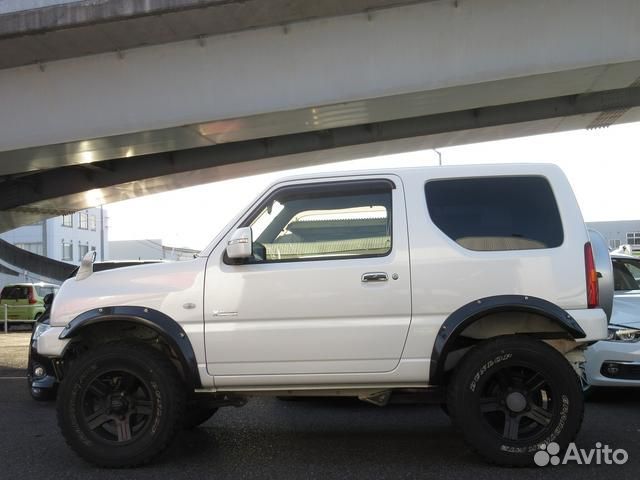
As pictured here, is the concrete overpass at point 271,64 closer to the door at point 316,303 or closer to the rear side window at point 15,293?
the door at point 316,303

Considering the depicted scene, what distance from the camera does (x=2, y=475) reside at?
4.31 metres

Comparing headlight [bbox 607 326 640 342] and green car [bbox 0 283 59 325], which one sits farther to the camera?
green car [bbox 0 283 59 325]

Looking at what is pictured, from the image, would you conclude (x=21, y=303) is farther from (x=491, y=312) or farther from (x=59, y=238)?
(x=59, y=238)

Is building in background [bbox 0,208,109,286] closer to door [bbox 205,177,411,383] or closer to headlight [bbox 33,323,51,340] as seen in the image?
headlight [bbox 33,323,51,340]

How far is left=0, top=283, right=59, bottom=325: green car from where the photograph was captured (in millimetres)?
22000

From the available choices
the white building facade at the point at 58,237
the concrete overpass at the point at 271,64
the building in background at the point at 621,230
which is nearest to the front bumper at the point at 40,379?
the concrete overpass at the point at 271,64

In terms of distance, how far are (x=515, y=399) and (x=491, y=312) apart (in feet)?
2.08

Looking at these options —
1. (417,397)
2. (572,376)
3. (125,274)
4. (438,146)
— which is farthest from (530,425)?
(438,146)

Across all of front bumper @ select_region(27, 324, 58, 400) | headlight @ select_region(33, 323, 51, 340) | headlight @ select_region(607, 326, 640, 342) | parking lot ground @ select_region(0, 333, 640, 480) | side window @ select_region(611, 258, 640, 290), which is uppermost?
side window @ select_region(611, 258, 640, 290)

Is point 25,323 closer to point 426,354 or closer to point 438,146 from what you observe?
point 438,146

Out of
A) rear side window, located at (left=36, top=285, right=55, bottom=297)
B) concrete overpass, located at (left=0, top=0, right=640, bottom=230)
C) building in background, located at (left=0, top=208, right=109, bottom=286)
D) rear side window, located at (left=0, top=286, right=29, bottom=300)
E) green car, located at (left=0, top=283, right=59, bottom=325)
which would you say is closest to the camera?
concrete overpass, located at (left=0, top=0, right=640, bottom=230)

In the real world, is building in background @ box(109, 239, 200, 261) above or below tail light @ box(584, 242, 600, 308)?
above

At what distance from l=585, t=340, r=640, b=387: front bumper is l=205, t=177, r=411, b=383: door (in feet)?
9.01

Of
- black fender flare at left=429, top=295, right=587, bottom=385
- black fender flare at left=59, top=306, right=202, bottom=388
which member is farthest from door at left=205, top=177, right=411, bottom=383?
black fender flare at left=429, top=295, right=587, bottom=385
